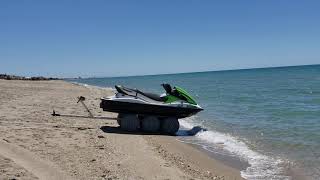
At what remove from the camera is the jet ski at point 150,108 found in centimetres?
1418

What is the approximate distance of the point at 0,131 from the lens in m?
11.7

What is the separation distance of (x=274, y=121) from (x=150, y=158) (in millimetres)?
10167

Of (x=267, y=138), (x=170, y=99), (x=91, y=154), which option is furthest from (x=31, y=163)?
(x=267, y=138)

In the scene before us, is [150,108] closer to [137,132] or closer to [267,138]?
[137,132]

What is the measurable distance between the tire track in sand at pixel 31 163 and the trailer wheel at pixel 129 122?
5.04 m

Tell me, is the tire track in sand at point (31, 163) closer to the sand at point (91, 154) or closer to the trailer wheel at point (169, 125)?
the sand at point (91, 154)

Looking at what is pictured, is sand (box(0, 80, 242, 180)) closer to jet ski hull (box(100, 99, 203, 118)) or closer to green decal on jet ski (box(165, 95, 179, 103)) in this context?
jet ski hull (box(100, 99, 203, 118))

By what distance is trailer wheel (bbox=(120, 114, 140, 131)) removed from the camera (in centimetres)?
1449

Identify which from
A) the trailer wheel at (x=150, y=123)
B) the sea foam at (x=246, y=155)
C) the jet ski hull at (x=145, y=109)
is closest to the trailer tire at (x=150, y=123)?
the trailer wheel at (x=150, y=123)

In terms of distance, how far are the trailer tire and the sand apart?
53 cm

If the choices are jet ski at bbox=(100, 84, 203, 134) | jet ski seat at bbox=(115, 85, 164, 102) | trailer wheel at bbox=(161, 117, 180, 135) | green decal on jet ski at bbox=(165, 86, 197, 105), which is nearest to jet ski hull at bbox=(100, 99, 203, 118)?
jet ski at bbox=(100, 84, 203, 134)

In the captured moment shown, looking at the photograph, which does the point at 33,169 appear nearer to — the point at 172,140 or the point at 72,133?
the point at 72,133

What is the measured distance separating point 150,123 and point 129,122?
2.17 ft

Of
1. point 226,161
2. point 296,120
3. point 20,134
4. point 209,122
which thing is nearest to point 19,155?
point 20,134
